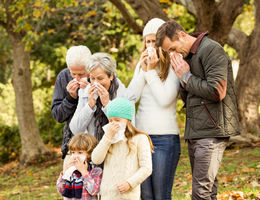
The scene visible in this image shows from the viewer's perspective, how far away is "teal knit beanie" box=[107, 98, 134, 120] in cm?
312

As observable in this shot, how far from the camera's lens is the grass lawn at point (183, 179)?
5.62m

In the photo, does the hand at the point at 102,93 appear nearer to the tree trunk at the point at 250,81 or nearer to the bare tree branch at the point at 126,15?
the bare tree branch at the point at 126,15

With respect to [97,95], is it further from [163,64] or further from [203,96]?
[203,96]

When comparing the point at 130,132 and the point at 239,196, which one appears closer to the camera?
the point at 130,132

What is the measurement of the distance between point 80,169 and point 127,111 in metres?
0.68

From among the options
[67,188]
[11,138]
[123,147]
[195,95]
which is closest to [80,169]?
[67,188]

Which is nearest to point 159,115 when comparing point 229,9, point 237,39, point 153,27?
point 153,27

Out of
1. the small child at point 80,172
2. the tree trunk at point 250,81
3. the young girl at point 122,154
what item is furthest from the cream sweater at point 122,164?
the tree trunk at point 250,81

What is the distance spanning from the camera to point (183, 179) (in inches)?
282

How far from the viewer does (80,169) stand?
3.36 meters

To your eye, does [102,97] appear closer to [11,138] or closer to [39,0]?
[39,0]

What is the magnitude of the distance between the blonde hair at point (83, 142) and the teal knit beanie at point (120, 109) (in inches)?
15.3

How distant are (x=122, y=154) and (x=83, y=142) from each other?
389mm

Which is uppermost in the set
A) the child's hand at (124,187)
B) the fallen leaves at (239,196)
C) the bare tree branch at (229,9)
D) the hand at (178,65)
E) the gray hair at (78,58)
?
the bare tree branch at (229,9)
